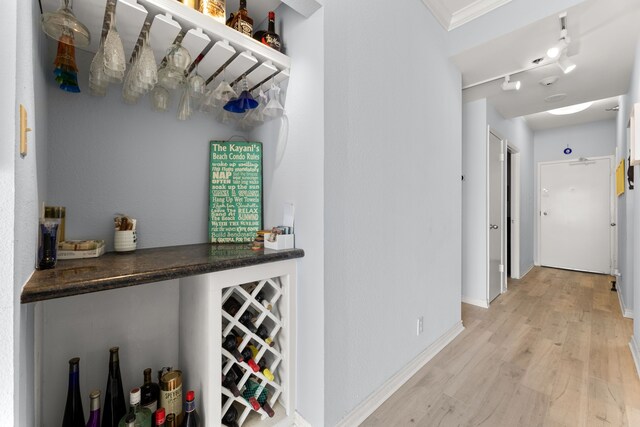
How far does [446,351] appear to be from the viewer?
210 cm

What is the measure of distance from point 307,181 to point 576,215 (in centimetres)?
565

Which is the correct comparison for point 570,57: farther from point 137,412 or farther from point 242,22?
point 137,412

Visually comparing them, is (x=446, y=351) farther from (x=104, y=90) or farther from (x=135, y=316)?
(x=104, y=90)

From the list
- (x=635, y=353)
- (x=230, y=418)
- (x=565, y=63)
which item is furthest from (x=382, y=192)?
(x=635, y=353)

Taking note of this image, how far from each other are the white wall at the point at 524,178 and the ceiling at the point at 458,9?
194 centimetres

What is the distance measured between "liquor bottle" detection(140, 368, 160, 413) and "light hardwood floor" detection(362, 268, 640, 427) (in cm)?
103

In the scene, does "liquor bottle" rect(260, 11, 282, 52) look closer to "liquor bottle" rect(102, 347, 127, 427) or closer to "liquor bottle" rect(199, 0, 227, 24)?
"liquor bottle" rect(199, 0, 227, 24)

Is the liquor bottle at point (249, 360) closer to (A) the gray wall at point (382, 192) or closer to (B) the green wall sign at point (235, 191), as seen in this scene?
(A) the gray wall at point (382, 192)

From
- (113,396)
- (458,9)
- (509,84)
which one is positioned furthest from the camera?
(509,84)

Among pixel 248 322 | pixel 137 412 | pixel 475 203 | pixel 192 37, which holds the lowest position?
pixel 137 412

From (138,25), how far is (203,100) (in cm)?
36

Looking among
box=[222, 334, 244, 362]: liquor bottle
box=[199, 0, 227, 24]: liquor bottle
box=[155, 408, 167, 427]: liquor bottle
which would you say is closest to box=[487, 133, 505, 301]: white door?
box=[222, 334, 244, 362]: liquor bottle

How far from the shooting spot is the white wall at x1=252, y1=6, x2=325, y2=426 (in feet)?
4.03

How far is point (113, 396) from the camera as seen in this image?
3.80ft
